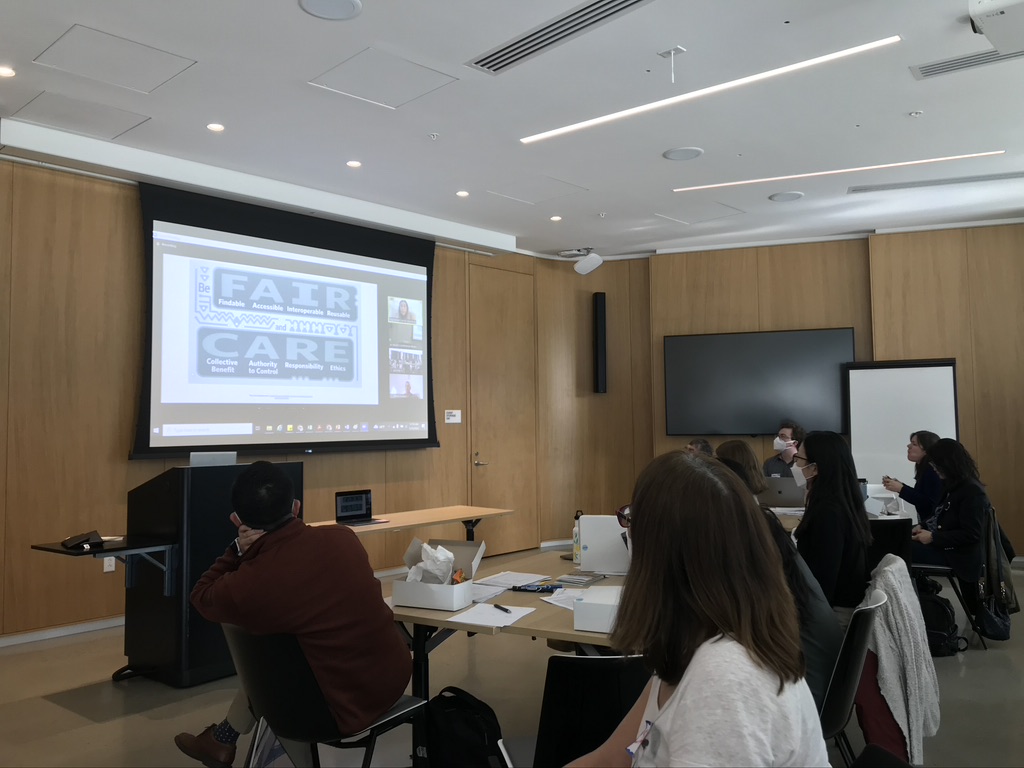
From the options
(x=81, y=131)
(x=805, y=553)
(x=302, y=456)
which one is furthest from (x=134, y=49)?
(x=805, y=553)

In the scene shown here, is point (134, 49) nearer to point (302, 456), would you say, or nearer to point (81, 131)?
point (81, 131)

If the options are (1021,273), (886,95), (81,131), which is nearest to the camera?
(886,95)

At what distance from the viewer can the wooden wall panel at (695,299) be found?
345 inches

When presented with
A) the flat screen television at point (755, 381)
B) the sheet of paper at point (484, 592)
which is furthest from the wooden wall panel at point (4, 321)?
the flat screen television at point (755, 381)

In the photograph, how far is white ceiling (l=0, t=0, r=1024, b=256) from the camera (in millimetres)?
3861

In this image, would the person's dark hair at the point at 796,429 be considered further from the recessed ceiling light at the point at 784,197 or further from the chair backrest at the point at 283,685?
the chair backrest at the point at 283,685

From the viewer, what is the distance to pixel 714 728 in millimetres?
1146

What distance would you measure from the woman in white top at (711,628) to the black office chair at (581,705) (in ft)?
1.92

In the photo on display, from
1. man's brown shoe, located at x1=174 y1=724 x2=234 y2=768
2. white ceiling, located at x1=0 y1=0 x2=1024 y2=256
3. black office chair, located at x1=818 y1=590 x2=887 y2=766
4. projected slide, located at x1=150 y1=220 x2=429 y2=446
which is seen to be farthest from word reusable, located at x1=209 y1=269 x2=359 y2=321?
black office chair, located at x1=818 y1=590 x2=887 y2=766

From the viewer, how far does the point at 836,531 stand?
10.9ft

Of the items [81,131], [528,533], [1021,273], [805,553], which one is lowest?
[528,533]

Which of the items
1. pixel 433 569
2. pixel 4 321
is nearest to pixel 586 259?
pixel 4 321

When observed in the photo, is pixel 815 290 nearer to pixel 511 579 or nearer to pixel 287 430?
pixel 287 430

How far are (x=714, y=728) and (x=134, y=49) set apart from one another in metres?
4.33
